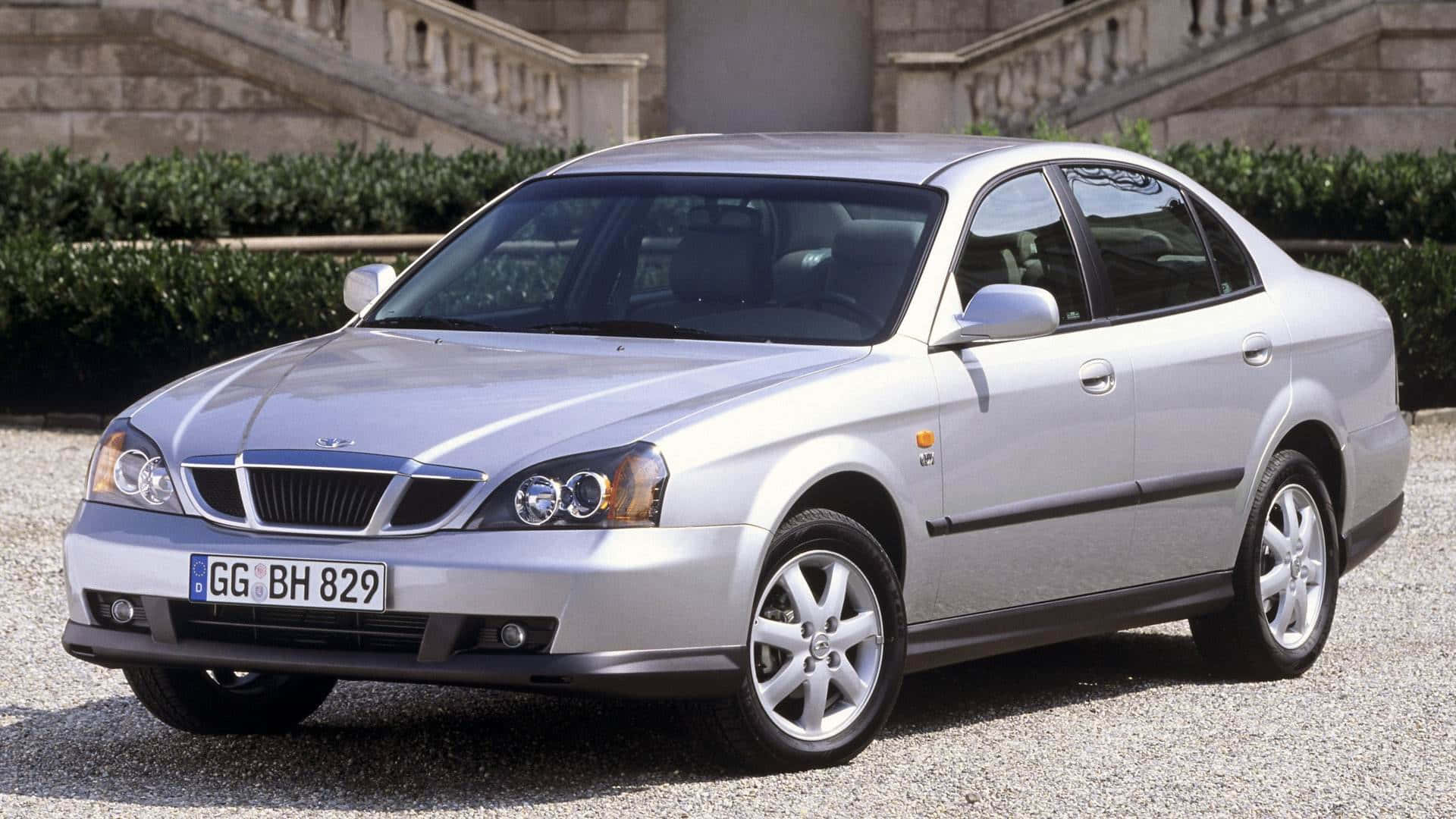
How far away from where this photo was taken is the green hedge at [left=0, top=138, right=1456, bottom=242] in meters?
14.9

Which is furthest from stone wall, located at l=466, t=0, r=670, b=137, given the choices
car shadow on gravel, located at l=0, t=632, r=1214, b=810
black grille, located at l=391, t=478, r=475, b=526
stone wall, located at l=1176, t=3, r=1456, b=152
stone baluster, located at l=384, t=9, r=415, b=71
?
black grille, located at l=391, t=478, r=475, b=526

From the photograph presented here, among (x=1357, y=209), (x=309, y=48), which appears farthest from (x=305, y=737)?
(x=309, y=48)

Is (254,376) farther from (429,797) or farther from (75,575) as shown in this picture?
(429,797)

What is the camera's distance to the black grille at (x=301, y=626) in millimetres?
5184

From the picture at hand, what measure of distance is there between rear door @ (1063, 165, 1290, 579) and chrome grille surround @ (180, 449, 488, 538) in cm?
230

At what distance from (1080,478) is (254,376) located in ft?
7.46

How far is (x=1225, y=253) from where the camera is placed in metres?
7.41

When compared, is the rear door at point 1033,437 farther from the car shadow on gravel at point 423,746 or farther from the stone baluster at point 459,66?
the stone baluster at point 459,66

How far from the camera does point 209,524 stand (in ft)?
17.5

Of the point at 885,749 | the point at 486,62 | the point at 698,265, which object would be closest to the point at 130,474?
the point at 698,265

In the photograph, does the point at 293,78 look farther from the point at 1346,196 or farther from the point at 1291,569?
the point at 1291,569

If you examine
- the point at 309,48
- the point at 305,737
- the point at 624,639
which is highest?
the point at 309,48

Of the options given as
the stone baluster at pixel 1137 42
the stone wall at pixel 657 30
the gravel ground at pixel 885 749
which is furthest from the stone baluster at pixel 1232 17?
the gravel ground at pixel 885 749

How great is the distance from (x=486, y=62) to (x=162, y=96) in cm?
325
